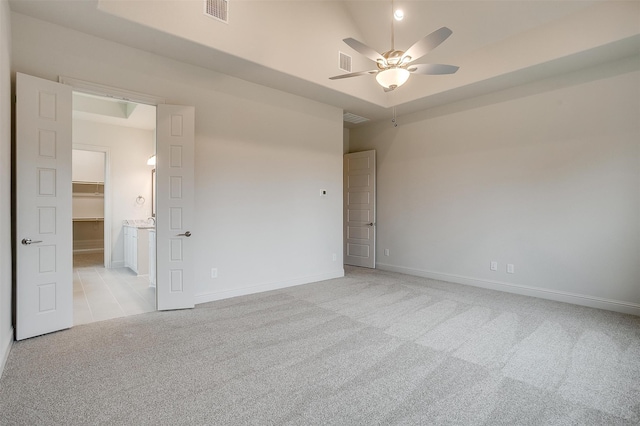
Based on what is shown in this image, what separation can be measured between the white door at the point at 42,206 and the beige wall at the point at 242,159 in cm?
39

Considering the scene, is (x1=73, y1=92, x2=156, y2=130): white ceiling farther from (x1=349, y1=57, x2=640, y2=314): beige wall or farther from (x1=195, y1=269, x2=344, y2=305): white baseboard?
(x1=349, y1=57, x2=640, y2=314): beige wall

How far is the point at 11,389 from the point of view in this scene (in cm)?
212

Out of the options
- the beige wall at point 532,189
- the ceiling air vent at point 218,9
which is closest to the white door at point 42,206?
the ceiling air vent at point 218,9

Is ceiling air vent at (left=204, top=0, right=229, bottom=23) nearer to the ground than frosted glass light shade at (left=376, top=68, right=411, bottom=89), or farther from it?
farther from it

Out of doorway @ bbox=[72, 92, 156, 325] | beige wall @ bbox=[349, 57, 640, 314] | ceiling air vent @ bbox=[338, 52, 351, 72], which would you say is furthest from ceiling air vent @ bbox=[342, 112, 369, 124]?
doorway @ bbox=[72, 92, 156, 325]

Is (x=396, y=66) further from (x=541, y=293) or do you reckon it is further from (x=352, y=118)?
(x=541, y=293)

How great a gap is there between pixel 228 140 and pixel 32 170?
6.84ft

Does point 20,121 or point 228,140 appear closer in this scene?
point 20,121

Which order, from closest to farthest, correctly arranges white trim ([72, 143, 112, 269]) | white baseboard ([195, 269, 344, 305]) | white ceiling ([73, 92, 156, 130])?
1. white baseboard ([195, 269, 344, 305])
2. white ceiling ([73, 92, 156, 130])
3. white trim ([72, 143, 112, 269])

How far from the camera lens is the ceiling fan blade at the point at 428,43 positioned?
2.61m

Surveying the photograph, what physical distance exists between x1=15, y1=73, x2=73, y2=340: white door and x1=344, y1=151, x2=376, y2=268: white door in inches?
194

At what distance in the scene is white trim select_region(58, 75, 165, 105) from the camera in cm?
323

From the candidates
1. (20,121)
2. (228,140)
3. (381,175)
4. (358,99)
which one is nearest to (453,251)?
(381,175)

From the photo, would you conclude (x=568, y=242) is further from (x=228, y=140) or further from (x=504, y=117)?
(x=228, y=140)
